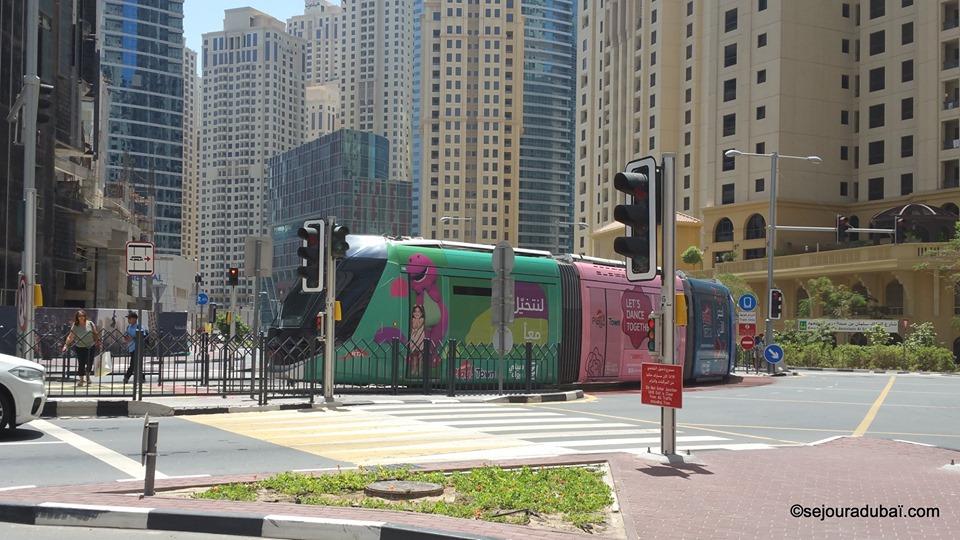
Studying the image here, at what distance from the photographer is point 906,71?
72750 millimetres

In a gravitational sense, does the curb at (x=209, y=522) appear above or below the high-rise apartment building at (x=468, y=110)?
below

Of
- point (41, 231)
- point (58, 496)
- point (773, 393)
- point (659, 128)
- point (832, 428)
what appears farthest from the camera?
point (659, 128)

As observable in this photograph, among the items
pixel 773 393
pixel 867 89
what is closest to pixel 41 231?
pixel 773 393

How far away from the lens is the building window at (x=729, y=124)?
79.1 meters

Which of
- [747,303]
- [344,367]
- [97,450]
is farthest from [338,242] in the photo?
[747,303]

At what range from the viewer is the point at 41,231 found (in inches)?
1663

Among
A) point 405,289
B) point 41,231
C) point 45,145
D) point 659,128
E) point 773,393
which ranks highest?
point 659,128

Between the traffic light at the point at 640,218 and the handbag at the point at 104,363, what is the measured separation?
14.1 metres

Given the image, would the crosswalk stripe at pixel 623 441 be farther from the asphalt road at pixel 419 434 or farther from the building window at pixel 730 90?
the building window at pixel 730 90

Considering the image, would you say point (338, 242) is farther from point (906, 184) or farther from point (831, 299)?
point (906, 184)

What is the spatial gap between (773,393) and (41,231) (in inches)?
1281

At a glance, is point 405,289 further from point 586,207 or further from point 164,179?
point 164,179

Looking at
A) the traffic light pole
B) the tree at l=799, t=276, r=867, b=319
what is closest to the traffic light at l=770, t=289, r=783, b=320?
the traffic light pole

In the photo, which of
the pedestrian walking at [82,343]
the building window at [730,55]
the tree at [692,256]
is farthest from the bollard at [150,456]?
the building window at [730,55]
